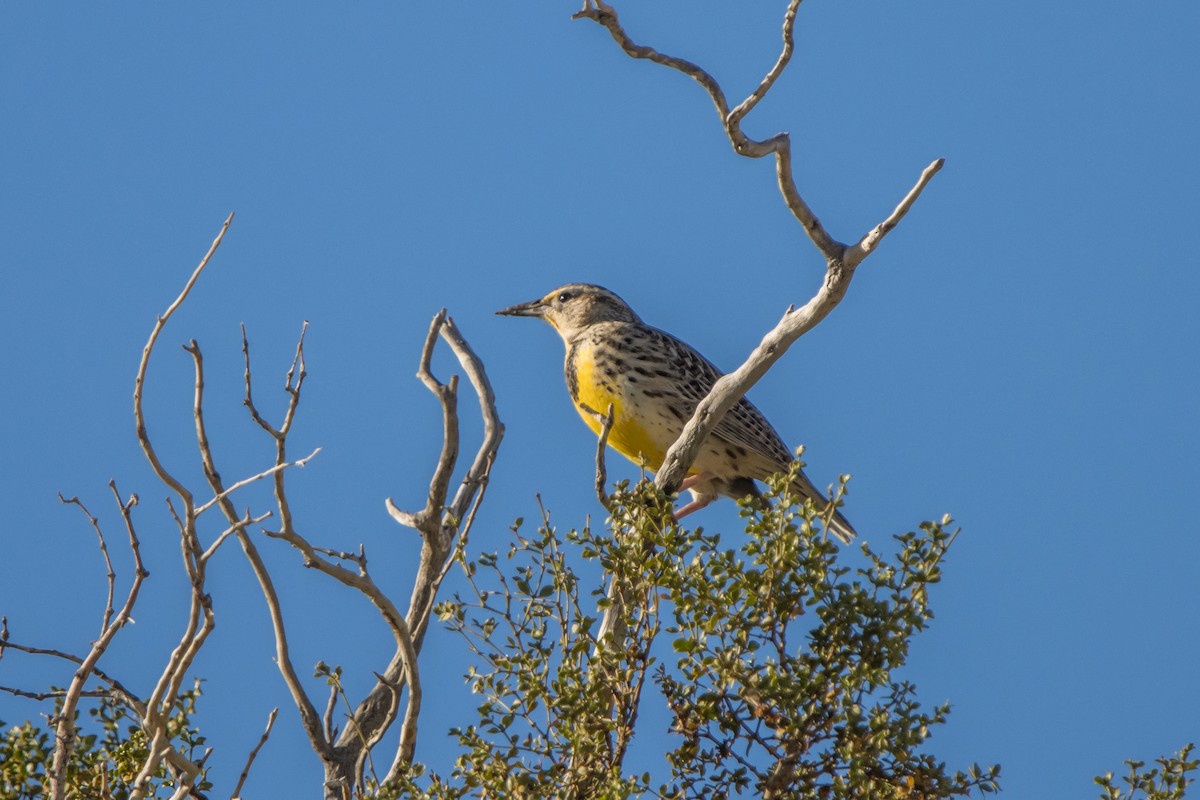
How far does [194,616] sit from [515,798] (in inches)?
39.2

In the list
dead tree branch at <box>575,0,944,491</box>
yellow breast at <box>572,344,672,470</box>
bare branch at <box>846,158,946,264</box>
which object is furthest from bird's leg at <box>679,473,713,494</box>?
bare branch at <box>846,158,946,264</box>

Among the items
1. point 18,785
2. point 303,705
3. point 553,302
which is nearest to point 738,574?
point 303,705

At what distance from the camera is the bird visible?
780 centimetres

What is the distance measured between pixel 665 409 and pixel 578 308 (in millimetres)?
1551

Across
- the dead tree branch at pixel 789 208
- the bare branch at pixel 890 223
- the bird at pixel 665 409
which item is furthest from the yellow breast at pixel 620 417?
the bare branch at pixel 890 223

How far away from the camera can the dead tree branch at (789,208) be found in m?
4.36

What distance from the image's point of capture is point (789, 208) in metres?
4.64

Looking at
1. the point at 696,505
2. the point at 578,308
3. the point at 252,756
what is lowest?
the point at 252,756

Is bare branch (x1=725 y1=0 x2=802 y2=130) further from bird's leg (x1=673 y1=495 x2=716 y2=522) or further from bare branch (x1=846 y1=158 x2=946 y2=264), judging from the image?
bird's leg (x1=673 y1=495 x2=716 y2=522)

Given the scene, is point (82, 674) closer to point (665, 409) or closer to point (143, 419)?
point (143, 419)

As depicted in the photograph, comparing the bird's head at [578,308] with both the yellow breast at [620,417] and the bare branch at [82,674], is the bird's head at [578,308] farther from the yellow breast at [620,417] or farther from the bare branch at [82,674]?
the bare branch at [82,674]

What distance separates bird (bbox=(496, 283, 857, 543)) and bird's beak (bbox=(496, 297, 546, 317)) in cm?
75

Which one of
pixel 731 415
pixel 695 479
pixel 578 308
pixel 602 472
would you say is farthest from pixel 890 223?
pixel 578 308

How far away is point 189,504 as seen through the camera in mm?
3846
